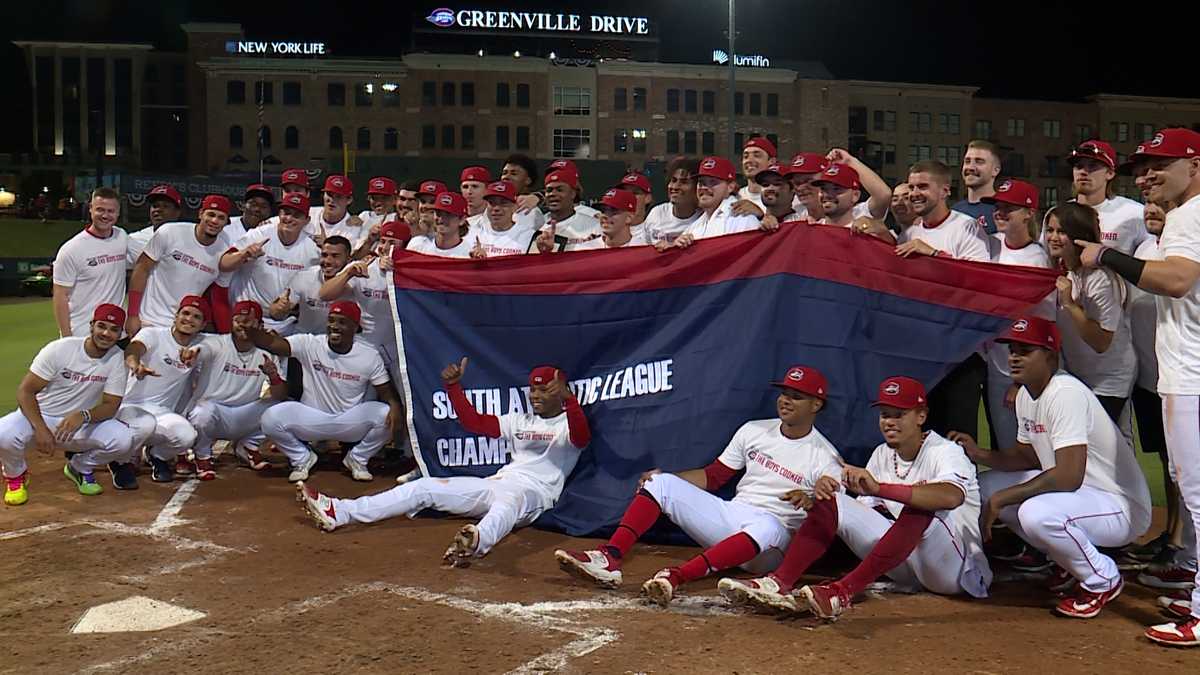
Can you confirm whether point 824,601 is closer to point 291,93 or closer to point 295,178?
point 295,178

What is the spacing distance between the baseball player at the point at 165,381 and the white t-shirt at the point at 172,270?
458 millimetres

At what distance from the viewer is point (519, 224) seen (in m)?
8.93

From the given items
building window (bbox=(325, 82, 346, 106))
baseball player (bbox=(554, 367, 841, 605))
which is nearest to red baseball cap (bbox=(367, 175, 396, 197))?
baseball player (bbox=(554, 367, 841, 605))

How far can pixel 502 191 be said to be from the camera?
27.8ft

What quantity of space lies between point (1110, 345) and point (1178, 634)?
1.80 m

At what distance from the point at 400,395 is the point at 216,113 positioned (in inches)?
2508

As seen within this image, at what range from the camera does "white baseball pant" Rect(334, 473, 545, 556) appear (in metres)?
6.71

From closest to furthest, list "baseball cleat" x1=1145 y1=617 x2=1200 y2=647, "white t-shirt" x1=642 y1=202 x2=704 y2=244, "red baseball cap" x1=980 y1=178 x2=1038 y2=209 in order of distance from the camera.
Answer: "baseball cleat" x1=1145 y1=617 x2=1200 y2=647, "red baseball cap" x1=980 y1=178 x2=1038 y2=209, "white t-shirt" x1=642 y1=202 x2=704 y2=244

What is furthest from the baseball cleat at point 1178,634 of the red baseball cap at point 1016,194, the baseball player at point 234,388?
the baseball player at point 234,388

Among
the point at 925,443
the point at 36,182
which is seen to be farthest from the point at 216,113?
the point at 925,443

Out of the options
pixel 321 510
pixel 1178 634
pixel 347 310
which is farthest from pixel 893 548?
pixel 347 310

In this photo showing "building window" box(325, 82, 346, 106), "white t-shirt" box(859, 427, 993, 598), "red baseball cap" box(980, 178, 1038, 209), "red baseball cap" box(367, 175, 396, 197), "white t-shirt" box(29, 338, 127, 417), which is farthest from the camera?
"building window" box(325, 82, 346, 106)

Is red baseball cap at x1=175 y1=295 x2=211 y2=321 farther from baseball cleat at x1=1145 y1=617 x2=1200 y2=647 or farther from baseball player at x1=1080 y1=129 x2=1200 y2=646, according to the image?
baseball cleat at x1=1145 y1=617 x2=1200 y2=647

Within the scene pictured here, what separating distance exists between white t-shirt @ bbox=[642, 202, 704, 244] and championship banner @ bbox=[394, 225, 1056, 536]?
0.90m
